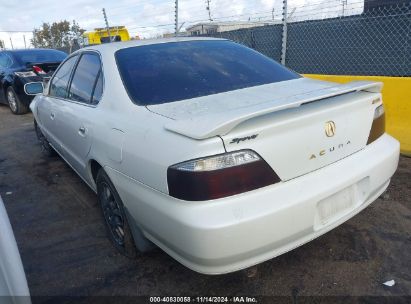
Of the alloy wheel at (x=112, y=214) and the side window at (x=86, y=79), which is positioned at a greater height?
the side window at (x=86, y=79)

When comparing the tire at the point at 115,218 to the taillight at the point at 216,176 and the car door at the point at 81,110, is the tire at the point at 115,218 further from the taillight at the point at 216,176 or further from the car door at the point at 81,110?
the taillight at the point at 216,176

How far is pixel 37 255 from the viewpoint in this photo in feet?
9.41

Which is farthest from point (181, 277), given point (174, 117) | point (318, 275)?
point (174, 117)

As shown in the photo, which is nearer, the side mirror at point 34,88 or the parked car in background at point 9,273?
the parked car in background at point 9,273

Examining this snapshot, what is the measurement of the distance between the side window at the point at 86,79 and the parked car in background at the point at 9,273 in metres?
1.61

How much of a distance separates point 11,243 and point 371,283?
202 cm

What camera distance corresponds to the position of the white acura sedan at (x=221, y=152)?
1803 millimetres

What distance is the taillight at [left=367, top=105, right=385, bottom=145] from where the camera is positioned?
2408 millimetres

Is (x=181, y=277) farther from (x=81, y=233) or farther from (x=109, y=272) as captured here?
(x=81, y=233)

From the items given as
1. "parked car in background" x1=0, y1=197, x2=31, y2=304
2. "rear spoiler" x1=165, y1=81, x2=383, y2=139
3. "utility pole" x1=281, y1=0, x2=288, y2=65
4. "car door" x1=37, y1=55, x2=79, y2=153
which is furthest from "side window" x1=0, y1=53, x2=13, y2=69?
"parked car in background" x1=0, y1=197, x2=31, y2=304

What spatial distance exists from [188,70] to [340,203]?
1424 millimetres

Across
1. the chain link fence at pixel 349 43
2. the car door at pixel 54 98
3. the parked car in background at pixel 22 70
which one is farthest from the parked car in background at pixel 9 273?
the parked car in background at pixel 22 70

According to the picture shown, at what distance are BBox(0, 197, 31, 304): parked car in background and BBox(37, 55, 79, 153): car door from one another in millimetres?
2483

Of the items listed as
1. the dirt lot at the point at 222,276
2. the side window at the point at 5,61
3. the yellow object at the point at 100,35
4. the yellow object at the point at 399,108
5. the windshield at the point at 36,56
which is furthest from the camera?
the yellow object at the point at 100,35
